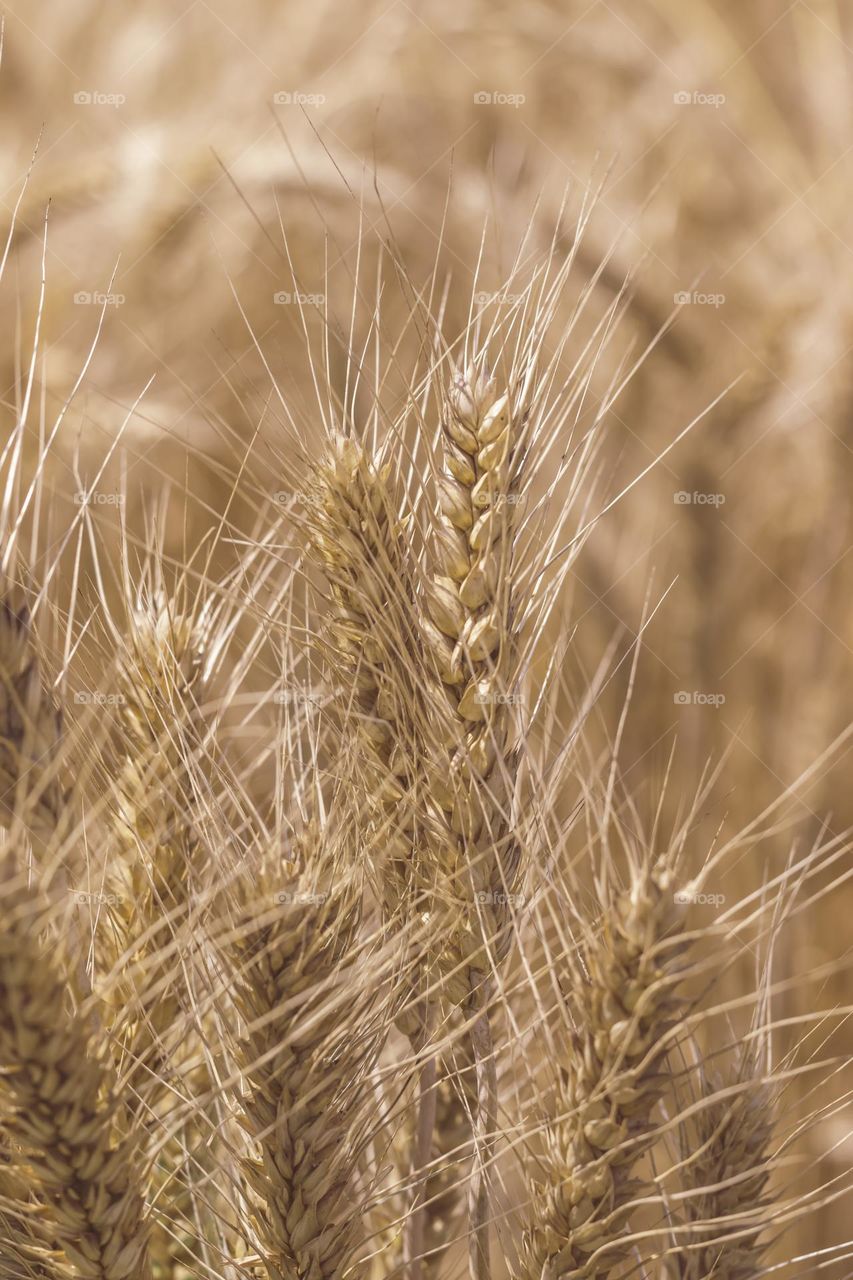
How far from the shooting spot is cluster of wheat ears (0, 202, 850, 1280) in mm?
398

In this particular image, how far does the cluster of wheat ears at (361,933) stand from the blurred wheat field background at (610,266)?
0.58 m

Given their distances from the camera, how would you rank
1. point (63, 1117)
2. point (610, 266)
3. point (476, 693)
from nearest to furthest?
point (63, 1117) → point (476, 693) → point (610, 266)

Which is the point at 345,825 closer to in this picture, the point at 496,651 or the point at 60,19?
the point at 496,651

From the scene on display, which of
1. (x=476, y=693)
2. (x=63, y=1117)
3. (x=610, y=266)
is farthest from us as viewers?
(x=610, y=266)

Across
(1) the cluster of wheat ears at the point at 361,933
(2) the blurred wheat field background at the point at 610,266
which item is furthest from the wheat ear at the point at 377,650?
(2) the blurred wheat field background at the point at 610,266

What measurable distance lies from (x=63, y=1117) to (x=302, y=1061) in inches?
4.0

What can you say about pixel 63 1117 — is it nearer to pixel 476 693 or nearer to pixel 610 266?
pixel 476 693

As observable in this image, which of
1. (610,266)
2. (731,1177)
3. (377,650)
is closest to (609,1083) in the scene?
(731,1177)

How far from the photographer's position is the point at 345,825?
1.52ft

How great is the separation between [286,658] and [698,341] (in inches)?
31.8

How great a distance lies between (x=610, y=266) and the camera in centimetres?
105

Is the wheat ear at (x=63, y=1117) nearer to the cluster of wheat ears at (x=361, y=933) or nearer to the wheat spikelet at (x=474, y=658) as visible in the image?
the cluster of wheat ears at (x=361, y=933)

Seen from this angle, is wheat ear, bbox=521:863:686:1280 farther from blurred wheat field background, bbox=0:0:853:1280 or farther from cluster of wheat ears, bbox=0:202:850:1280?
blurred wheat field background, bbox=0:0:853:1280

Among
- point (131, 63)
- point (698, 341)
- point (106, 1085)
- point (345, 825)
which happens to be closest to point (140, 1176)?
point (106, 1085)
